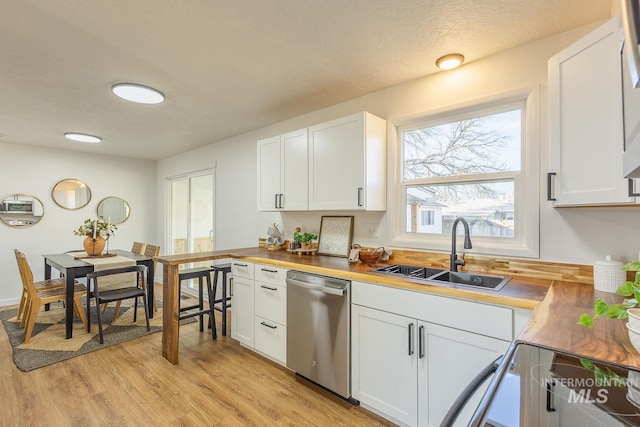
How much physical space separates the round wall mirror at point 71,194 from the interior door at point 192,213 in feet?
4.19

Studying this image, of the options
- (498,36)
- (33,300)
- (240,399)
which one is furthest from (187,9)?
(33,300)

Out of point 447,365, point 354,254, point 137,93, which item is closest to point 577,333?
point 447,365

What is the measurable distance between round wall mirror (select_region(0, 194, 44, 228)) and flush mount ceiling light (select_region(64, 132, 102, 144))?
4.47ft

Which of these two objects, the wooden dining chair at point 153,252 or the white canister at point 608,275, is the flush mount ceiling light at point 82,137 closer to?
the wooden dining chair at point 153,252

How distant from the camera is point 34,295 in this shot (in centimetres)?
305

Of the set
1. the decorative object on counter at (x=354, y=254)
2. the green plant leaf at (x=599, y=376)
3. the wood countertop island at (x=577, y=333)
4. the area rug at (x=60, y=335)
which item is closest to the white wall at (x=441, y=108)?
the decorative object on counter at (x=354, y=254)

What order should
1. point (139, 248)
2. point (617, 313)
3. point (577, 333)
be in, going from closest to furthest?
point (617, 313)
point (577, 333)
point (139, 248)

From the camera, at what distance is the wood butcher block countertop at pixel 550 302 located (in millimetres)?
936

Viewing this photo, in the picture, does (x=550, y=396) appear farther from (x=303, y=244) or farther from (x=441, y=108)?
(x=303, y=244)

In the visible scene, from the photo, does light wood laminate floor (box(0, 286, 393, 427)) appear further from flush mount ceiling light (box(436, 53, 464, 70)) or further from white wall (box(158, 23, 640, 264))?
flush mount ceiling light (box(436, 53, 464, 70))

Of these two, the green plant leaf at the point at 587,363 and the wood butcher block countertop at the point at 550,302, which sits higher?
the wood butcher block countertop at the point at 550,302

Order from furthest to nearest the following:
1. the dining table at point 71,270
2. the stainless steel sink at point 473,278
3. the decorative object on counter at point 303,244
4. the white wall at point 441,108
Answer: the dining table at point 71,270, the decorative object on counter at point 303,244, the stainless steel sink at point 473,278, the white wall at point 441,108

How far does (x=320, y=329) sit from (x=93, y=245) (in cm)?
343

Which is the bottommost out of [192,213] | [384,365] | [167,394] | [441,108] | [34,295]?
[167,394]
